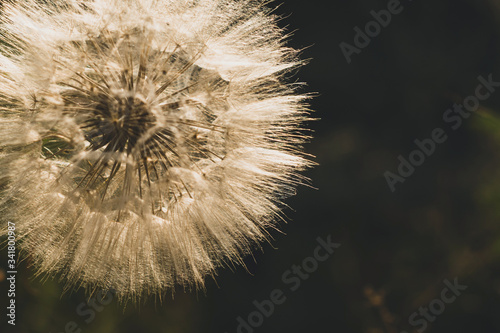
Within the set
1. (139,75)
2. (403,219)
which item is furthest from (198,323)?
(139,75)

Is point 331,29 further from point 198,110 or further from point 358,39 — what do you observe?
point 198,110

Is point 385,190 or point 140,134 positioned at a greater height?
point 140,134

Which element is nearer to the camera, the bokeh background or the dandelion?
the dandelion

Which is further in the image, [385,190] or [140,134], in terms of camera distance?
[385,190]

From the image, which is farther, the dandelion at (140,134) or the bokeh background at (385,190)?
the bokeh background at (385,190)
